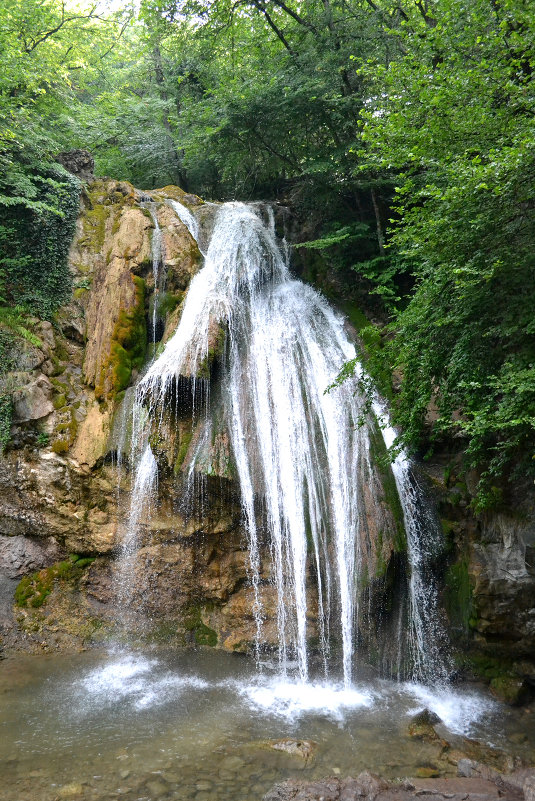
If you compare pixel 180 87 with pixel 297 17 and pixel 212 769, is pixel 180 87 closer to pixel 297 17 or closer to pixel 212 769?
pixel 297 17

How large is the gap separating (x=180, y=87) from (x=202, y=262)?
8885mm

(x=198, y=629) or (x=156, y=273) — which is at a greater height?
(x=156, y=273)

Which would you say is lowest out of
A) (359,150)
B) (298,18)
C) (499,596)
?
(499,596)

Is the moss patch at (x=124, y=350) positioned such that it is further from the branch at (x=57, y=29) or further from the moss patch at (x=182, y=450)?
the branch at (x=57, y=29)

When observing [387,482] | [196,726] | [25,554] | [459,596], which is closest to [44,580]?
[25,554]

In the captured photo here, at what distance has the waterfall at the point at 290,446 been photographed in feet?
23.4

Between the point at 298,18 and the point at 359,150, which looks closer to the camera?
the point at 359,150

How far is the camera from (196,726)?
5512mm

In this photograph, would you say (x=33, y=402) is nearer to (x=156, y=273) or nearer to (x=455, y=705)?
(x=156, y=273)

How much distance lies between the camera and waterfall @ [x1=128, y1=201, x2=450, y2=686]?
23.4 feet

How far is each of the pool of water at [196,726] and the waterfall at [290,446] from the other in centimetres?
72

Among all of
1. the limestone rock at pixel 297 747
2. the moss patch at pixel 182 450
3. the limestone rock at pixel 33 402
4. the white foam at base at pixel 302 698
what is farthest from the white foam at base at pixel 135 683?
the limestone rock at pixel 33 402

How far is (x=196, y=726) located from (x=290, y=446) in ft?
13.5

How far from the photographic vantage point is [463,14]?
7121mm
